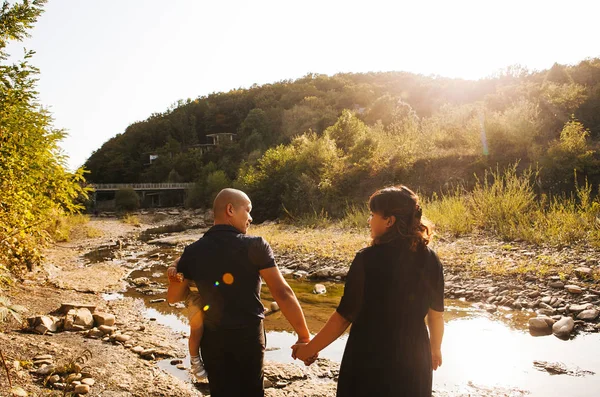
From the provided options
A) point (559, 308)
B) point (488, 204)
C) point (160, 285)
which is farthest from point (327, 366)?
point (488, 204)

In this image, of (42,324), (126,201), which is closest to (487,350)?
(42,324)

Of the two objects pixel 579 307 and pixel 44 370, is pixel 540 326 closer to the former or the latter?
pixel 579 307

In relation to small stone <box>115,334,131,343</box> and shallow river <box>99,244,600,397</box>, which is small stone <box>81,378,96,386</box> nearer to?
shallow river <box>99,244,600,397</box>

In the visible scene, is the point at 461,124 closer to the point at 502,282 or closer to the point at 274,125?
the point at 502,282

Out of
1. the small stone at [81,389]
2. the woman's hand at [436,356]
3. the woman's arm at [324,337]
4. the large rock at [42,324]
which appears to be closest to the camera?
the woman's arm at [324,337]

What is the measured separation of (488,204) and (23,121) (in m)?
12.4

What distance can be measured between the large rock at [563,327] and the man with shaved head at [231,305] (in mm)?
5138

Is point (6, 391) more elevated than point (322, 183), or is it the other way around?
point (322, 183)

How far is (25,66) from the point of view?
7.34 m

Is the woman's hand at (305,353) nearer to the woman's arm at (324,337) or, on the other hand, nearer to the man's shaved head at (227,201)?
the woman's arm at (324,337)

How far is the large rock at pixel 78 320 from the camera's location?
6188mm

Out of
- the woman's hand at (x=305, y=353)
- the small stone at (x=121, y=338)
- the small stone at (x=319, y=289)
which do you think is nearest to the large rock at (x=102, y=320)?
the small stone at (x=121, y=338)

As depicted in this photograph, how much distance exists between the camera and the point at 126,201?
48.9 meters

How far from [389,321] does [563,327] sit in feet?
16.8
